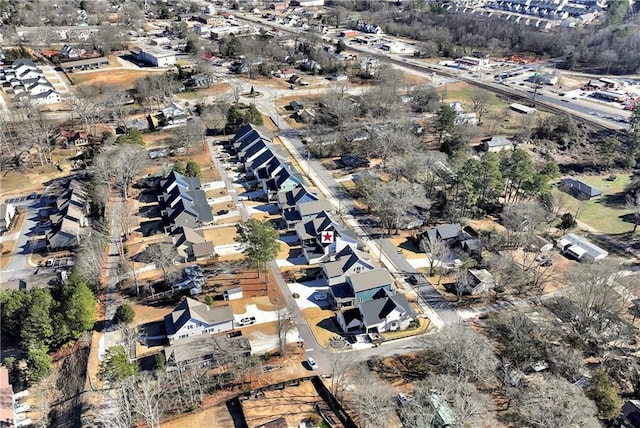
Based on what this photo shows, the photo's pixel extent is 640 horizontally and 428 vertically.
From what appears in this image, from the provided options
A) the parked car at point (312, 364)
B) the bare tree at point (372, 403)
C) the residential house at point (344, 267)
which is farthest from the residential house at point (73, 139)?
the bare tree at point (372, 403)

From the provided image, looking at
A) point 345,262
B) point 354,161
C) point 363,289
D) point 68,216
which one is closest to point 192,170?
point 68,216

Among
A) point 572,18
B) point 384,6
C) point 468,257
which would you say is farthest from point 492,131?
point 384,6

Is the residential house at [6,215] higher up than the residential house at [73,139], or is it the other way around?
the residential house at [73,139]

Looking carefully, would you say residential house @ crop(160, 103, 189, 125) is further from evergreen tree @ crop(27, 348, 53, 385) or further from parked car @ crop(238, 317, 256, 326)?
evergreen tree @ crop(27, 348, 53, 385)

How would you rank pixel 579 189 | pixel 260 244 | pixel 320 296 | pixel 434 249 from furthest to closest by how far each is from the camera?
pixel 579 189, pixel 434 249, pixel 320 296, pixel 260 244

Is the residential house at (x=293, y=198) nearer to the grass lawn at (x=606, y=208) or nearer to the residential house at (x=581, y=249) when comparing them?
the residential house at (x=581, y=249)

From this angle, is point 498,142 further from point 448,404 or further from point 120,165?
point 120,165

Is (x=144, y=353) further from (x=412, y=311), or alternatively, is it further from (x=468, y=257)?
(x=468, y=257)

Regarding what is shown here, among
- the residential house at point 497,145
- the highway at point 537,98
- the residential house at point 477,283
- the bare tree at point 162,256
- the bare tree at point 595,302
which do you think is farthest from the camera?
the highway at point 537,98
